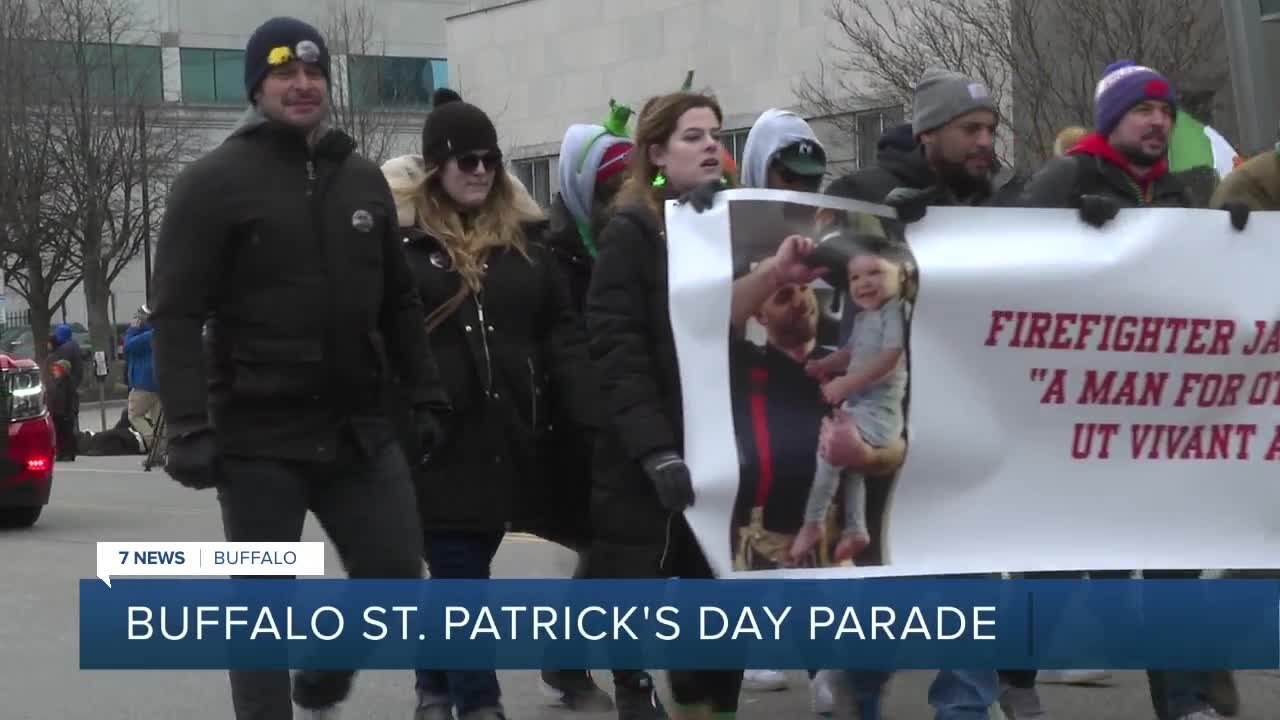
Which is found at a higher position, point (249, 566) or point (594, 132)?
point (594, 132)

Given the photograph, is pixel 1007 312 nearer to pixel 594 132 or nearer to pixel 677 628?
pixel 677 628

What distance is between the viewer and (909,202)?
5.72 metres

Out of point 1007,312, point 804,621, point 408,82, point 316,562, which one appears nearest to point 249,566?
point 316,562

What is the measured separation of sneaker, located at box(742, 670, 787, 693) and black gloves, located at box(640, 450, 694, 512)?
2390 millimetres

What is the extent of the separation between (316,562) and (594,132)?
2288 mm

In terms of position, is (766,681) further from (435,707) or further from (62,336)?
(62,336)

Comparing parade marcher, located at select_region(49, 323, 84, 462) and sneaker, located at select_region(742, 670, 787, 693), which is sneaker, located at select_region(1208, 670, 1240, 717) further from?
parade marcher, located at select_region(49, 323, 84, 462)

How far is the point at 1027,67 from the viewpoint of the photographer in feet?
75.0

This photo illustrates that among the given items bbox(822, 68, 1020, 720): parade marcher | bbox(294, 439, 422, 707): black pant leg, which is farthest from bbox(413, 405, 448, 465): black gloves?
bbox(822, 68, 1020, 720): parade marcher

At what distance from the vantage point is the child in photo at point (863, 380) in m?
5.68

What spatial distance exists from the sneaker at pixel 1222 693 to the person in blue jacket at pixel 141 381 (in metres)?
18.1

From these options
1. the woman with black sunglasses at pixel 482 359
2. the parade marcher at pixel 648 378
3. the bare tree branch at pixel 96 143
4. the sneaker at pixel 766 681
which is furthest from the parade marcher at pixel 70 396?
the parade marcher at pixel 648 378

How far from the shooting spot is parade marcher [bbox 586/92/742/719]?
5.61 meters

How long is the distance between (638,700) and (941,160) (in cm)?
207
